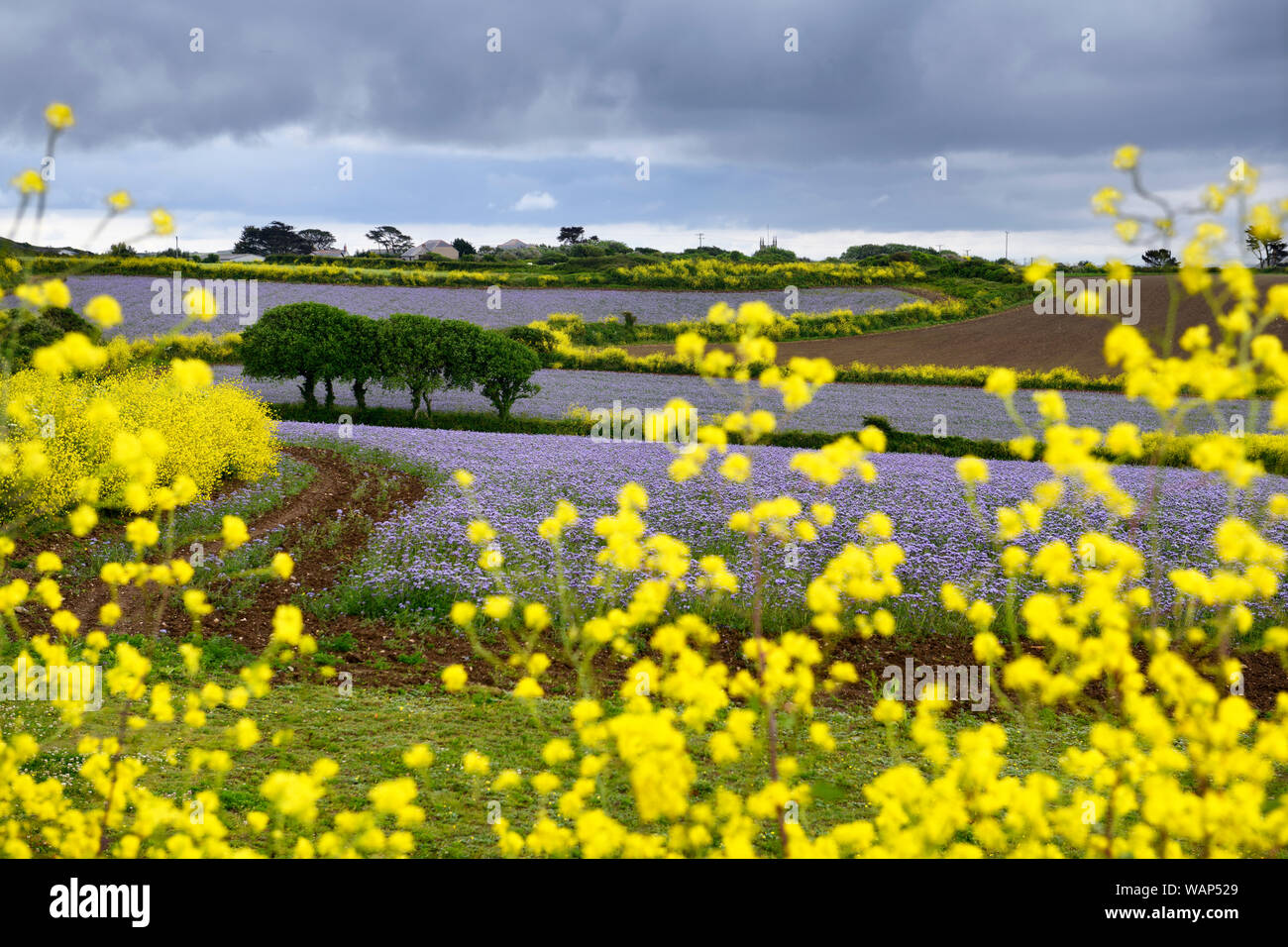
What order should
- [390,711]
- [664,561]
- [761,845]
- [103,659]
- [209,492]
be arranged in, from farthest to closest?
[209,492], [103,659], [390,711], [761,845], [664,561]

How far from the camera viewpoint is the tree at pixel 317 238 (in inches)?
4122

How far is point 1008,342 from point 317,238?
3684 inches

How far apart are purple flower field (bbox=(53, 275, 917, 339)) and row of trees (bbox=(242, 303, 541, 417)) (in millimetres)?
18536

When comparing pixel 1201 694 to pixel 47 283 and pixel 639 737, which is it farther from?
pixel 47 283

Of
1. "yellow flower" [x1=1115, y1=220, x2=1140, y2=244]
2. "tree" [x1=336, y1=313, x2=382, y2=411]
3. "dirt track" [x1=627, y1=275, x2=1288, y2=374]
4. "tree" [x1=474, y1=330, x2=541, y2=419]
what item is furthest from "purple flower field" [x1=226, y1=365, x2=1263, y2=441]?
"yellow flower" [x1=1115, y1=220, x2=1140, y2=244]

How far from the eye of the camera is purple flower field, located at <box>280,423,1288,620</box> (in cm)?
970

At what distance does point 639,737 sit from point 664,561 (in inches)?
32.7

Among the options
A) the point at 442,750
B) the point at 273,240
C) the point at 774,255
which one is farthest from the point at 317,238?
the point at 442,750

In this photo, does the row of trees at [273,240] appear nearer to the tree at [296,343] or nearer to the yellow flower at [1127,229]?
the tree at [296,343]

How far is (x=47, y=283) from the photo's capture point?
3012mm

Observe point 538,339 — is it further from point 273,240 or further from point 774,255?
point 273,240

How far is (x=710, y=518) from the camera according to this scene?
11.6 meters

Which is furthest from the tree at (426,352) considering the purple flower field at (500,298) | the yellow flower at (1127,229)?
the yellow flower at (1127,229)
